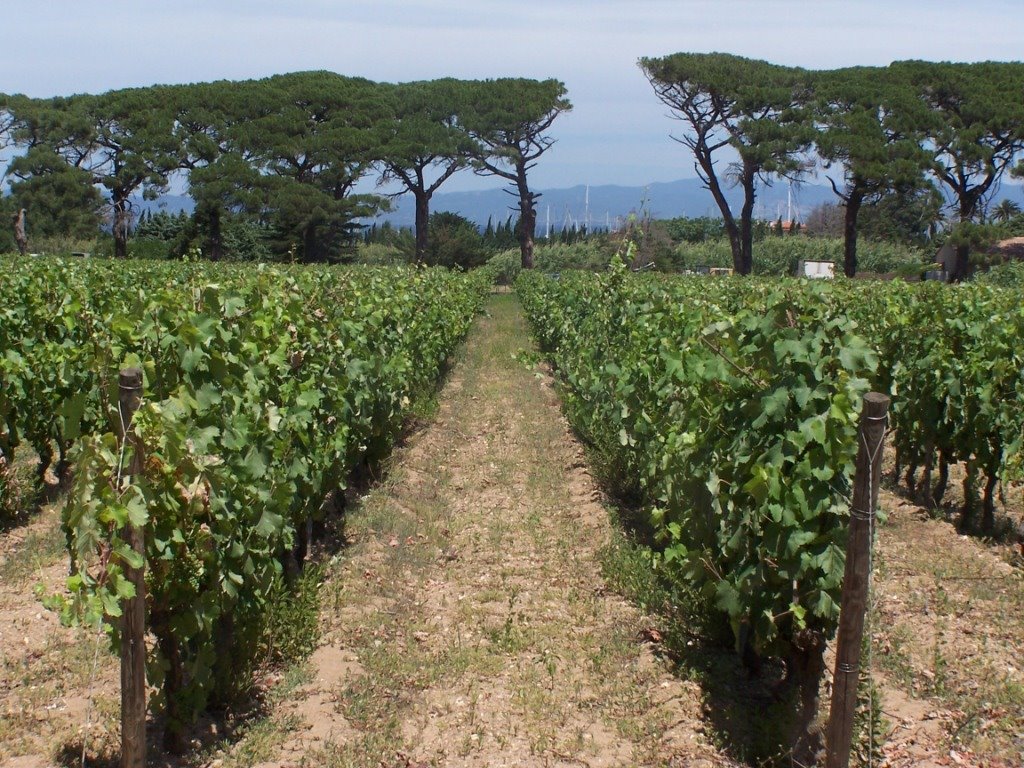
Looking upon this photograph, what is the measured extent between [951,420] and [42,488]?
6796 mm

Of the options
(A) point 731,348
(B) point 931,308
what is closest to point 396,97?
(B) point 931,308

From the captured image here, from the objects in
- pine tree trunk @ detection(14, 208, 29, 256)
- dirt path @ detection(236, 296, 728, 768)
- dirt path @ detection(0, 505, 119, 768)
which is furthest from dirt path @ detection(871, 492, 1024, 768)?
pine tree trunk @ detection(14, 208, 29, 256)

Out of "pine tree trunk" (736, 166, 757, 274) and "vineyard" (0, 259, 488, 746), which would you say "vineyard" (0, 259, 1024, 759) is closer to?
"vineyard" (0, 259, 488, 746)

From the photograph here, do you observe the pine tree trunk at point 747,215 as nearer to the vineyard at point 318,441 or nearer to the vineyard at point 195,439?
the vineyard at point 318,441

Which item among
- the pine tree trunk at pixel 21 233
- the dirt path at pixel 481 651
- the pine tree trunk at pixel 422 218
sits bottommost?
the dirt path at pixel 481 651

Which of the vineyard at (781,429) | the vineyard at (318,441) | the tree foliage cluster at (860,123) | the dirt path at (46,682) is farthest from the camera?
the tree foliage cluster at (860,123)

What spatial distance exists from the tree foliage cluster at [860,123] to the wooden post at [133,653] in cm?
3168

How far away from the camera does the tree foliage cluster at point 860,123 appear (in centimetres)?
3362

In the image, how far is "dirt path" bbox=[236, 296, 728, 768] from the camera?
4340 millimetres

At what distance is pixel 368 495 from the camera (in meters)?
8.30

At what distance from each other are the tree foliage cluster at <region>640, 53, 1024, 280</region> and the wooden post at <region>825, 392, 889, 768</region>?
100ft

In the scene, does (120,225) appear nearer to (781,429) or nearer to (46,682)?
(46,682)

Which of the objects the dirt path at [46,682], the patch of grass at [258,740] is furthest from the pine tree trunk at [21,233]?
the patch of grass at [258,740]

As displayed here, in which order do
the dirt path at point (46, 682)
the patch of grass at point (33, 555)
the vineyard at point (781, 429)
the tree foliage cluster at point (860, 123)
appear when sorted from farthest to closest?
the tree foliage cluster at point (860, 123)
the patch of grass at point (33, 555)
the vineyard at point (781, 429)
the dirt path at point (46, 682)
